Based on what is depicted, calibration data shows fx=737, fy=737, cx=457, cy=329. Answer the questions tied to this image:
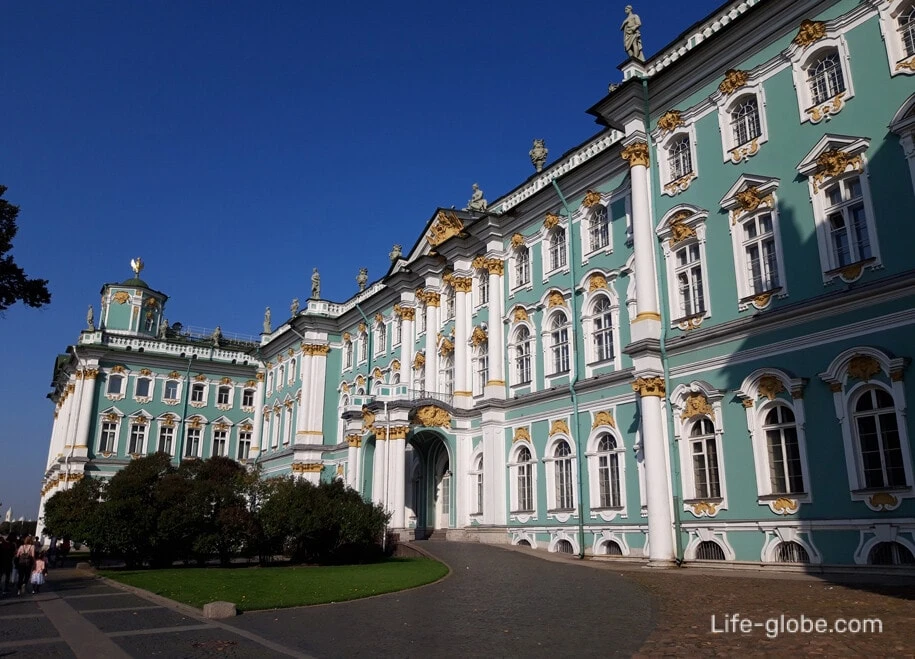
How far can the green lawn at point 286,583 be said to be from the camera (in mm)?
15477

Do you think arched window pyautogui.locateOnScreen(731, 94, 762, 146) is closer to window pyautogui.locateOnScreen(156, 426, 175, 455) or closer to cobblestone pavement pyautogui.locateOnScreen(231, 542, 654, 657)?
cobblestone pavement pyautogui.locateOnScreen(231, 542, 654, 657)

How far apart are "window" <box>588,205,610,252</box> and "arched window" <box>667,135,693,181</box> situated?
3.81 meters

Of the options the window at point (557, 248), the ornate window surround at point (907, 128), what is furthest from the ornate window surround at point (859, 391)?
the window at point (557, 248)

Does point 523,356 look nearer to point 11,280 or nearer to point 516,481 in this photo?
point 516,481

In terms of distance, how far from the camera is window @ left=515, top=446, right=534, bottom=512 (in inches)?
1172

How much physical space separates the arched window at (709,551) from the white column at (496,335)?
12279 mm

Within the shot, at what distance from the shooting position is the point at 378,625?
11.8 meters

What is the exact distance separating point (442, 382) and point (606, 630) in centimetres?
2615

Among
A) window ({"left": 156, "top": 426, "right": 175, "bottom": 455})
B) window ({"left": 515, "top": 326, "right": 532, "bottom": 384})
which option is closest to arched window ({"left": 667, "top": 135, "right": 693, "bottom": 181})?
window ({"left": 515, "top": 326, "right": 532, "bottom": 384})

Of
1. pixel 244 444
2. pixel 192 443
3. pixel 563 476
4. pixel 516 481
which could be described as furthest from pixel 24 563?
pixel 244 444

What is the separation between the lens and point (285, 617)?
13062 millimetres

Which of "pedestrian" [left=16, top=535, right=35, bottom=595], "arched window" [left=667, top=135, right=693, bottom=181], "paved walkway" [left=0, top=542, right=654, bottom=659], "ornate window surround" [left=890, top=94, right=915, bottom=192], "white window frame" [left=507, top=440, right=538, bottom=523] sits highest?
"arched window" [left=667, top=135, right=693, bottom=181]

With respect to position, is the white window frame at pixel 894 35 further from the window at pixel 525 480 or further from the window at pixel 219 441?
the window at pixel 219 441

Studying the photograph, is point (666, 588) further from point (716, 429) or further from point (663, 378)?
point (663, 378)
